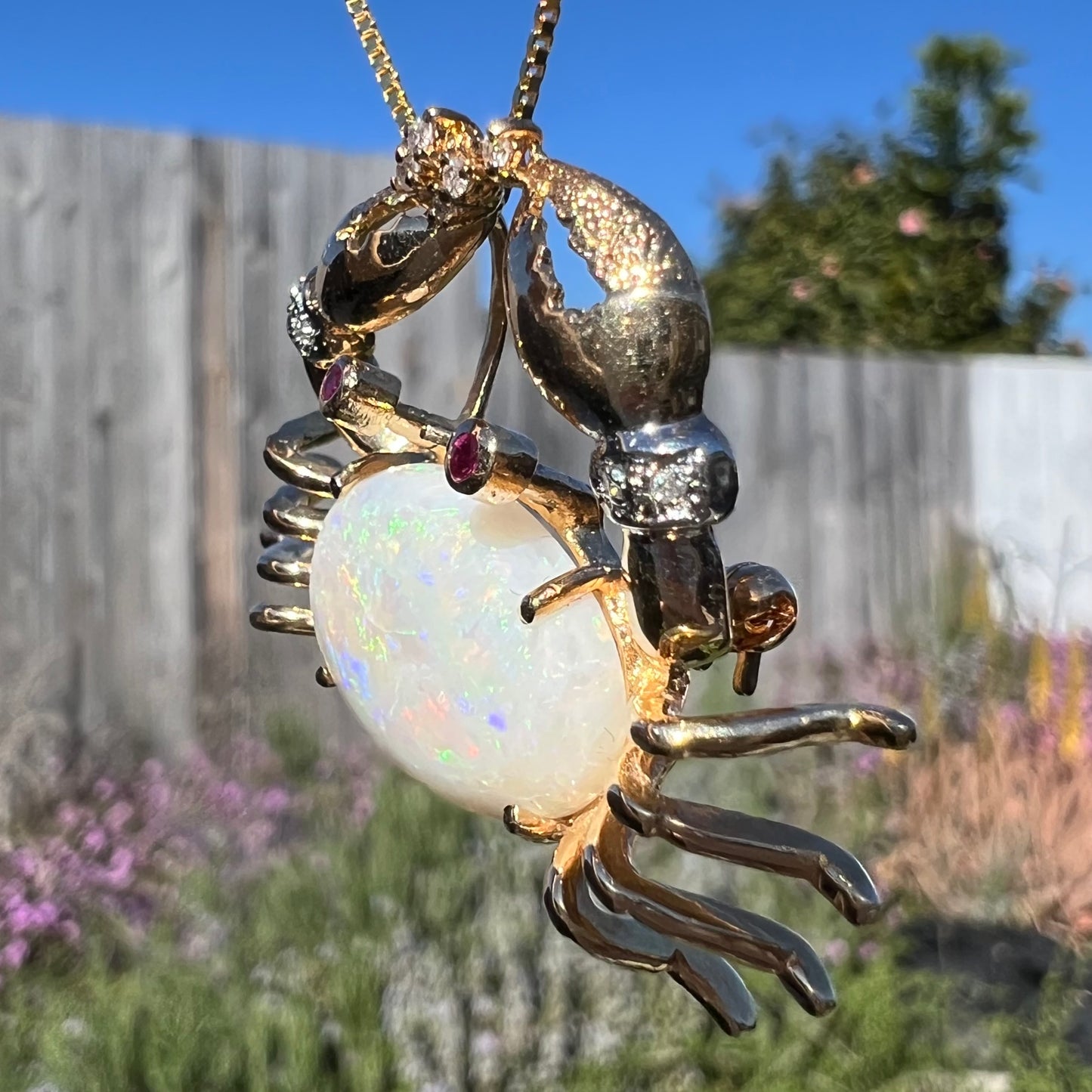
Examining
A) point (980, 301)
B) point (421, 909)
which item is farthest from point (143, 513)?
point (980, 301)

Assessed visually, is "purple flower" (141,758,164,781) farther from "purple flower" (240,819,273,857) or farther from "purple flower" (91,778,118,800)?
"purple flower" (240,819,273,857)

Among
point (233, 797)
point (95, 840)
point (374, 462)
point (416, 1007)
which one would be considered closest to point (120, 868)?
point (95, 840)

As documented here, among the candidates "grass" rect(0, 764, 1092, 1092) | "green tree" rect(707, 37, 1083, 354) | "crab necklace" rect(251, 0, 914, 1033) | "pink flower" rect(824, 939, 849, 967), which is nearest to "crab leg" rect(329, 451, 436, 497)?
"crab necklace" rect(251, 0, 914, 1033)

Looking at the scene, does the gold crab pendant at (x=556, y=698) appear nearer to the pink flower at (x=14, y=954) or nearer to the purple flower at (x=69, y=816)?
the pink flower at (x=14, y=954)

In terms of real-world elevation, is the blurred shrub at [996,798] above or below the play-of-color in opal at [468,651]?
below

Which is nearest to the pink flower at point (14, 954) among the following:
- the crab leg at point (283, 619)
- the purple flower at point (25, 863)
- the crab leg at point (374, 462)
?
the purple flower at point (25, 863)

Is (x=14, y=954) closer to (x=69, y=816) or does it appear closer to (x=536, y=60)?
(x=69, y=816)

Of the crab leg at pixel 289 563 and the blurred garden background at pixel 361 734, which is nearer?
the crab leg at pixel 289 563
